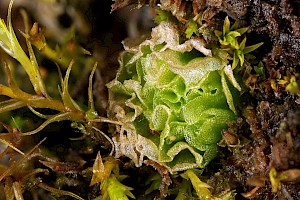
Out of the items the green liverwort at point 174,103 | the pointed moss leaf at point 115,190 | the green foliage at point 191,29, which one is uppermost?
the green foliage at point 191,29

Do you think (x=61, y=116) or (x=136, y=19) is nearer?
(x=61, y=116)

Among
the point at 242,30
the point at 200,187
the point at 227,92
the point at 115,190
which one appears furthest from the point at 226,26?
the point at 115,190

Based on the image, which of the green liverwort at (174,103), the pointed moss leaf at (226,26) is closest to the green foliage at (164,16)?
the green liverwort at (174,103)

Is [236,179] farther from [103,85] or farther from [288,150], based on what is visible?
[103,85]

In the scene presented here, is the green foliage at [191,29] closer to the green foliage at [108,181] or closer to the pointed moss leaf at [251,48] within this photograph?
the pointed moss leaf at [251,48]

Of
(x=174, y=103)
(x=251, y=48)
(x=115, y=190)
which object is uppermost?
(x=251, y=48)

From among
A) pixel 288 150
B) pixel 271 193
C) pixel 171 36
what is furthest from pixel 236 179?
pixel 171 36

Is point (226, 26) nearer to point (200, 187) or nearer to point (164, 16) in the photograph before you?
point (164, 16)

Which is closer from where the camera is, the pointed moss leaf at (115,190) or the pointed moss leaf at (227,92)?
the pointed moss leaf at (227,92)

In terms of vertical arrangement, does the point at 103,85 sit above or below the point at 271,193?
above
